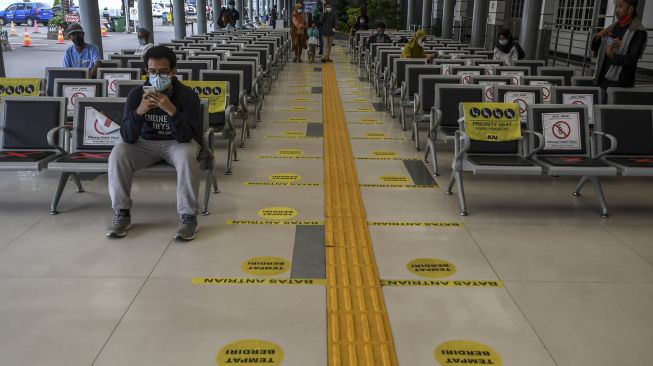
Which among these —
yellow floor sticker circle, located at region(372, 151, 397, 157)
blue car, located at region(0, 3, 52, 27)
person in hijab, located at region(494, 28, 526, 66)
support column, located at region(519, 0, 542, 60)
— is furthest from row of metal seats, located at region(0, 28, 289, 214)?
blue car, located at region(0, 3, 52, 27)

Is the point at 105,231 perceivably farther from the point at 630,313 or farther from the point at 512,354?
the point at 630,313

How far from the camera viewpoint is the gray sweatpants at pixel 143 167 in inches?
167

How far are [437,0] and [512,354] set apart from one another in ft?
96.1

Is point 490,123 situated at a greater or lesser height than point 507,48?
lesser

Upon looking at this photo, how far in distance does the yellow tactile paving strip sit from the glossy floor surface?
0.07 metres

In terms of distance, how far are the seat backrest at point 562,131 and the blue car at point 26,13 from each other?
36977mm

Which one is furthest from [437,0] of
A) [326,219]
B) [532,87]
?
[326,219]

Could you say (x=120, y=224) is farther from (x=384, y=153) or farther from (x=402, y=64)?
(x=402, y=64)

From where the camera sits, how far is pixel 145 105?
13.8 ft

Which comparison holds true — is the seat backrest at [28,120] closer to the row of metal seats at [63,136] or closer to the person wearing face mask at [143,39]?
the row of metal seats at [63,136]

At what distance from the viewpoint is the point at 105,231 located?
4.31m

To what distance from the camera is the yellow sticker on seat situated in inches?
210

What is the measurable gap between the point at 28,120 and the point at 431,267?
3.83 meters

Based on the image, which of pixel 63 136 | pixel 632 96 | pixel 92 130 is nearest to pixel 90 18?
pixel 63 136
